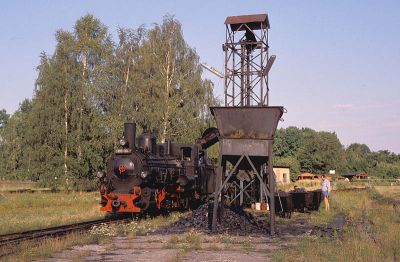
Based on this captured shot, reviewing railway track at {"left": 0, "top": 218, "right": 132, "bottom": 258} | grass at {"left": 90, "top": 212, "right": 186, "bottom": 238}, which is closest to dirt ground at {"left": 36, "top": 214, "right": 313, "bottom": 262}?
grass at {"left": 90, "top": 212, "right": 186, "bottom": 238}

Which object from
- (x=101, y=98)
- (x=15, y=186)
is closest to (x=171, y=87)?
(x=101, y=98)

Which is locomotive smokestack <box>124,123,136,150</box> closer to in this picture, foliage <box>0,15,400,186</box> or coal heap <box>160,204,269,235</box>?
coal heap <box>160,204,269,235</box>

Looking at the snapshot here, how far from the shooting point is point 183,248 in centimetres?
1140

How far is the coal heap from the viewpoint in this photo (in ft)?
48.7

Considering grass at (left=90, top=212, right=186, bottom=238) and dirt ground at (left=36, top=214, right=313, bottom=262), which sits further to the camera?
grass at (left=90, top=212, right=186, bottom=238)

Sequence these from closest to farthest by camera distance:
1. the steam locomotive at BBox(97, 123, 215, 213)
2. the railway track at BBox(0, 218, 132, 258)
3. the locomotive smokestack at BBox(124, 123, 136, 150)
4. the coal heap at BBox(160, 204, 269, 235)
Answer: the railway track at BBox(0, 218, 132, 258), the coal heap at BBox(160, 204, 269, 235), the steam locomotive at BBox(97, 123, 215, 213), the locomotive smokestack at BBox(124, 123, 136, 150)

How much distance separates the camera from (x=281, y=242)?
12.7m

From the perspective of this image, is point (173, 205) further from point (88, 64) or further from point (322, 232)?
Result: point (88, 64)

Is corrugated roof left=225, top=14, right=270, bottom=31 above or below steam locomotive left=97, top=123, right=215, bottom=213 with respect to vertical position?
above

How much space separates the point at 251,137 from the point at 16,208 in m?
14.3

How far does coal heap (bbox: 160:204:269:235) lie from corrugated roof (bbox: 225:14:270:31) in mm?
11160

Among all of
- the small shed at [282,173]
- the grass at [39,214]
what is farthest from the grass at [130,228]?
the small shed at [282,173]

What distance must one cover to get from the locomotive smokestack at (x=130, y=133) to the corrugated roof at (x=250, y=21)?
9.08 metres

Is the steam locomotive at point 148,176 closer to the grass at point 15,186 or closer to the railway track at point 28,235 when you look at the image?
the railway track at point 28,235
